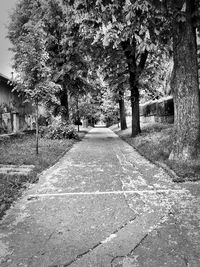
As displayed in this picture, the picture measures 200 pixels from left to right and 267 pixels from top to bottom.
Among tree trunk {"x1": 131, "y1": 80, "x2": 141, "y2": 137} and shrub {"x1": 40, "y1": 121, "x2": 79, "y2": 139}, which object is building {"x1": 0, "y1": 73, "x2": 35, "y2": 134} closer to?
shrub {"x1": 40, "y1": 121, "x2": 79, "y2": 139}

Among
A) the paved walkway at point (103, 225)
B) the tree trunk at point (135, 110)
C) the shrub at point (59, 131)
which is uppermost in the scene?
the tree trunk at point (135, 110)

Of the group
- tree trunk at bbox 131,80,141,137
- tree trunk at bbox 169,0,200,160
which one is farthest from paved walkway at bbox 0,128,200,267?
tree trunk at bbox 131,80,141,137

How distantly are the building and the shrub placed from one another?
2921mm

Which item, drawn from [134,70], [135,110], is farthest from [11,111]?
[134,70]

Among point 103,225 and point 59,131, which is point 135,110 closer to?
point 59,131

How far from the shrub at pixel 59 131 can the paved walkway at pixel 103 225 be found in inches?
459

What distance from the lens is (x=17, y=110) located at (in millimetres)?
21859

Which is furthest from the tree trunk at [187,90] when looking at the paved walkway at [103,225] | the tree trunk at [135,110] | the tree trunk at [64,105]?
the tree trunk at [64,105]

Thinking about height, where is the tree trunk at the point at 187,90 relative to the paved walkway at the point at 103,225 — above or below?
above

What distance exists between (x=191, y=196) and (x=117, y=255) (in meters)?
2.64

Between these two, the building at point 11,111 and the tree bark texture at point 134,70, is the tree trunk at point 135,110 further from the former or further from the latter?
the building at point 11,111

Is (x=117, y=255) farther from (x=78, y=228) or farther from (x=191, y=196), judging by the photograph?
(x=191, y=196)

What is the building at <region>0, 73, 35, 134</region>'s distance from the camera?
1808 cm

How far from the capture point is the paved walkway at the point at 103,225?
290 centimetres
